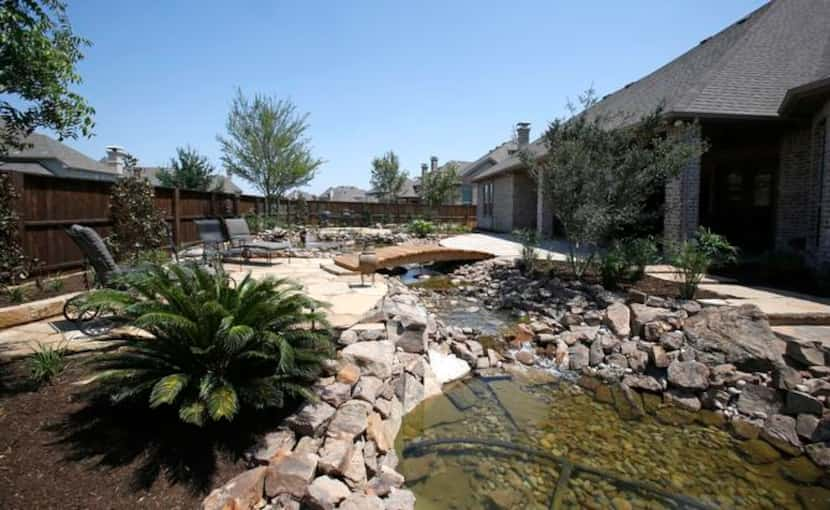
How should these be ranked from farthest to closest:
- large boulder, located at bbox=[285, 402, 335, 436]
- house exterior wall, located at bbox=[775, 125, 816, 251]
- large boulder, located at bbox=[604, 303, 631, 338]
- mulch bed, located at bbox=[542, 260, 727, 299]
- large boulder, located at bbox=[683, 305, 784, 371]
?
house exterior wall, located at bbox=[775, 125, 816, 251], mulch bed, located at bbox=[542, 260, 727, 299], large boulder, located at bbox=[604, 303, 631, 338], large boulder, located at bbox=[683, 305, 784, 371], large boulder, located at bbox=[285, 402, 335, 436]

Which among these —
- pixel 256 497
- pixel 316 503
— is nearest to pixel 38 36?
pixel 256 497

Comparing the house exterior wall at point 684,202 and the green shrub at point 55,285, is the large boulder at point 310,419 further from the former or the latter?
the house exterior wall at point 684,202

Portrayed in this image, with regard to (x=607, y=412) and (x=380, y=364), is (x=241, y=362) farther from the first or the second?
(x=607, y=412)

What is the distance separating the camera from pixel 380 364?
158 inches

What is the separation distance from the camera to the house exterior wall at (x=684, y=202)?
9.08m

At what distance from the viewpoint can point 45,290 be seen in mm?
5070

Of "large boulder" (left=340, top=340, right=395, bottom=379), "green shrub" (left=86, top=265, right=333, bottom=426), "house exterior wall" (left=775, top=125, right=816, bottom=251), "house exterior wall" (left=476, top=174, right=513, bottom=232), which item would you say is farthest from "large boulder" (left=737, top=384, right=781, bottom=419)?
"house exterior wall" (left=476, top=174, right=513, bottom=232)

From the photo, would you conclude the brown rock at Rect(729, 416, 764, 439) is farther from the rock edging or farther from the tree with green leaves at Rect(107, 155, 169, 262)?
the tree with green leaves at Rect(107, 155, 169, 262)

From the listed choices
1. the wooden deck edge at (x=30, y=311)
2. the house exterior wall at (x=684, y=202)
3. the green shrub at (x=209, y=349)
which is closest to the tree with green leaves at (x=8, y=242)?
the wooden deck edge at (x=30, y=311)

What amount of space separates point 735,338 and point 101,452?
20.0 feet

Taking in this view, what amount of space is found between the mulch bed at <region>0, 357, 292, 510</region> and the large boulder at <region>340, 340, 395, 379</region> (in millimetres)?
1077

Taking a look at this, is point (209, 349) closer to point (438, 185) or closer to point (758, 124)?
point (758, 124)

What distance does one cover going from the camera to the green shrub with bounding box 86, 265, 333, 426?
2643 millimetres

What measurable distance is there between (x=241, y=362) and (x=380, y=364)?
1.34m
